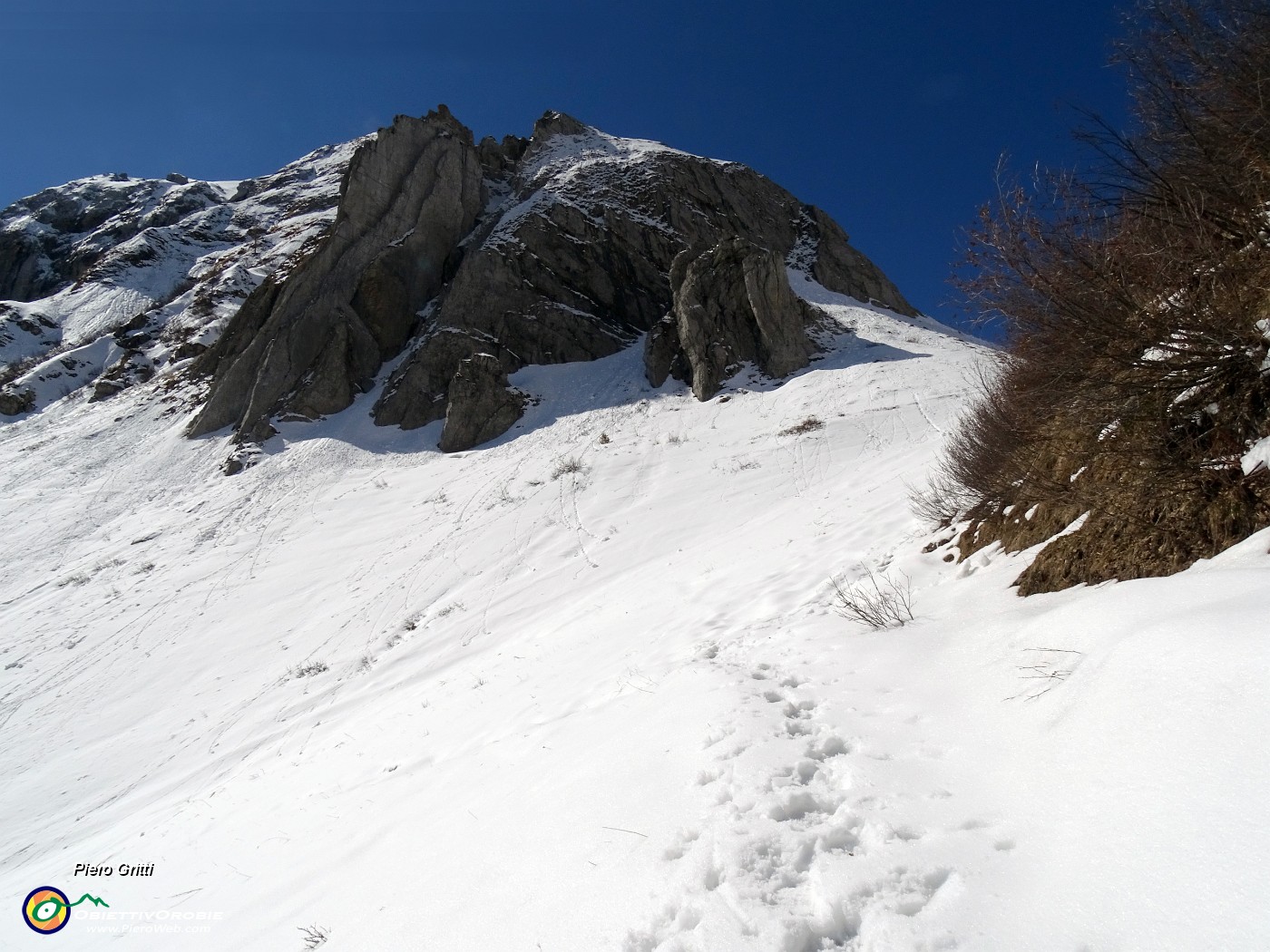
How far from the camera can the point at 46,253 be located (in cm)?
5847

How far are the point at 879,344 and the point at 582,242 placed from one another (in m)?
18.1

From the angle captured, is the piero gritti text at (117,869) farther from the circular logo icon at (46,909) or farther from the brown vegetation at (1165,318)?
the brown vegetation at (1165,318)

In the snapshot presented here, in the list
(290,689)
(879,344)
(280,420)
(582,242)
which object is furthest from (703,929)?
(582,242)

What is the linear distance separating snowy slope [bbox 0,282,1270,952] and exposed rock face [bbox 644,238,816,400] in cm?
871

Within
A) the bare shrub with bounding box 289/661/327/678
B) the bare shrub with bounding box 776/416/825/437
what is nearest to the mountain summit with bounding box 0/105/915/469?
the bare shrub with bounding box 776/416/825/437

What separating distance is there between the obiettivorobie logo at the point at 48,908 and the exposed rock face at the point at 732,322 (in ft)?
67.7

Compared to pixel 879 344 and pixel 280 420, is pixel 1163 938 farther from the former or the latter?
pixel 280 420

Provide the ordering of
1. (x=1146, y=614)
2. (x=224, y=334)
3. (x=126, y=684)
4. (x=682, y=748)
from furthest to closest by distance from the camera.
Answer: (x=224, y=334) < (x=126, y=684) < (x=682, y=748) < (x=1146, y=614)

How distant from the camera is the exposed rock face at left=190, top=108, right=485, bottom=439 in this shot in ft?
89.6

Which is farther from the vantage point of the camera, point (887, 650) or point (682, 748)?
→ point (887, 650)

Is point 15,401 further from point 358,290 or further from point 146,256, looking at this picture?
point 146,256

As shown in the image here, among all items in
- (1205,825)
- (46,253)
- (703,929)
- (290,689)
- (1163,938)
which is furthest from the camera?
(46,253)

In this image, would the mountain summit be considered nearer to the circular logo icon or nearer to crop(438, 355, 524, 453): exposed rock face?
crop(438, 355, 524, 453): exposed rock face

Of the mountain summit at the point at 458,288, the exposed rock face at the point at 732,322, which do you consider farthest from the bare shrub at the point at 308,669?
the exposed rock face at the point at 732,322
